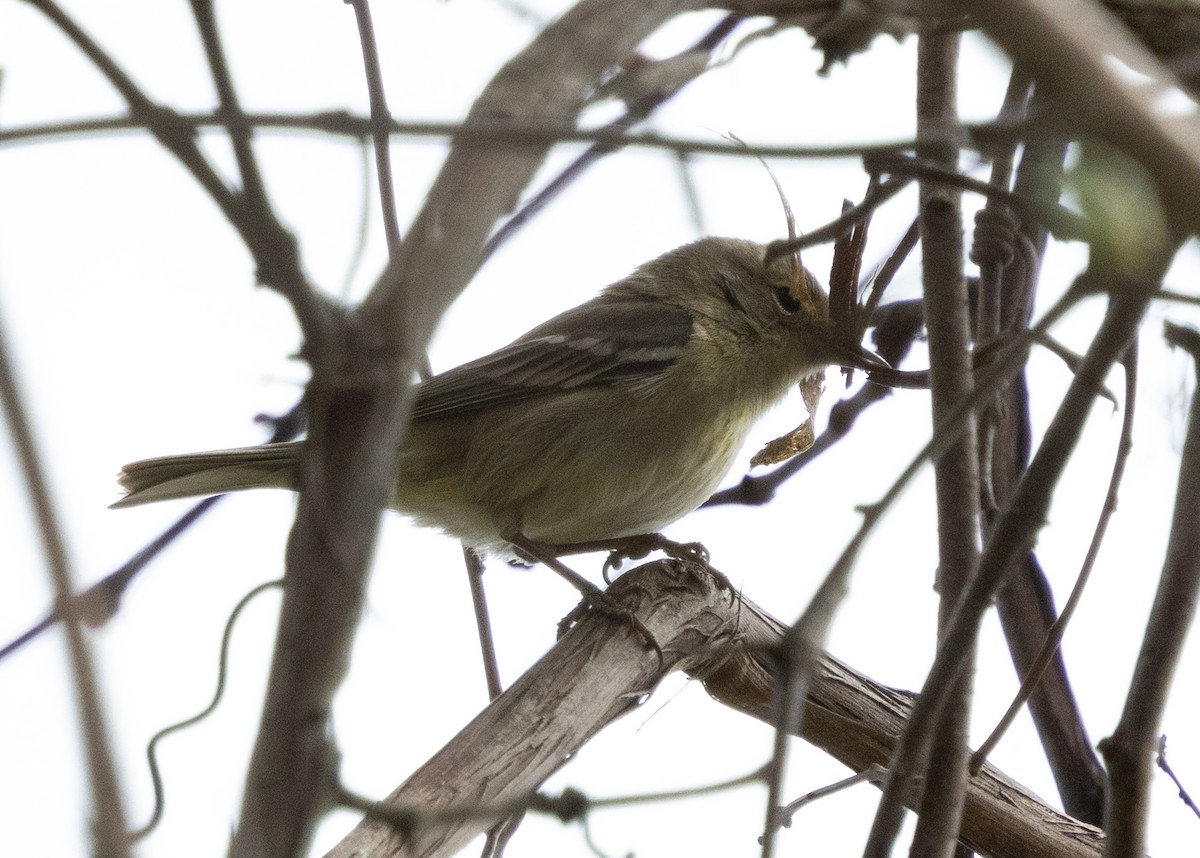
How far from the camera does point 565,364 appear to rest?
522 cm

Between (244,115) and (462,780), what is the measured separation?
1.95m

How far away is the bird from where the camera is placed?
4.80 metres

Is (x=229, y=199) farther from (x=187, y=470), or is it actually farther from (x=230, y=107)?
(x=187, y=470)

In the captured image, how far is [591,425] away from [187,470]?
5.21 ft

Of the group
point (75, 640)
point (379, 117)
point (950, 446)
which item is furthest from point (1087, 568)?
point (75, 640)

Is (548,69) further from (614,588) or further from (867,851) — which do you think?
(614,588)

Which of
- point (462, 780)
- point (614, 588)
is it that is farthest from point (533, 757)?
point (614, 588)

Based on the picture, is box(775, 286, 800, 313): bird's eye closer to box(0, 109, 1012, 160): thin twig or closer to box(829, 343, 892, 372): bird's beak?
box(829, 343, 892, 372): bird's beak

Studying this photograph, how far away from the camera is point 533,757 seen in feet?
9.89

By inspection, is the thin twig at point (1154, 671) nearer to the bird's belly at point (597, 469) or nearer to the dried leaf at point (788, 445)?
the dried leaf at point (788, 445)

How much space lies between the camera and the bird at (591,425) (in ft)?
15.7

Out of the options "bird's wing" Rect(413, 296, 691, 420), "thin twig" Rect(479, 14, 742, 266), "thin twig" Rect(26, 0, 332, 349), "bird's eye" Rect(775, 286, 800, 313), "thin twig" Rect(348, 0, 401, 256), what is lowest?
"thin twig" Rect(26, 0, 332, 349)

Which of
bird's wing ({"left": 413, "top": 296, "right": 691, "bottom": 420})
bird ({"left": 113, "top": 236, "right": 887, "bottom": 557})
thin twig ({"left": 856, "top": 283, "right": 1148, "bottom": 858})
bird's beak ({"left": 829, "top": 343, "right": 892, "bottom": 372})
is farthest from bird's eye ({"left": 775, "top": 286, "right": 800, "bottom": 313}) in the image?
thin twig ({"left": 856, "top": 283, "right": 1148, "bottom": 858})

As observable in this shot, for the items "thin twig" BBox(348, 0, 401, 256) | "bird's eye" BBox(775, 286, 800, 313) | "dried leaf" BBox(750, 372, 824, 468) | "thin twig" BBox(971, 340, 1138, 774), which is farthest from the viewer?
"bird's eye" BBox(775, 286, 800, 313)
